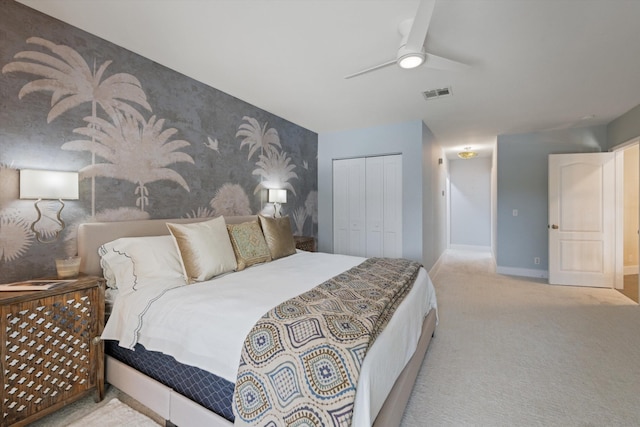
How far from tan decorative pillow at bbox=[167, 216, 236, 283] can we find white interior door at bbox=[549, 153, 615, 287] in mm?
5172

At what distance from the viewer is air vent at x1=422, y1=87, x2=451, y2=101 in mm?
3127

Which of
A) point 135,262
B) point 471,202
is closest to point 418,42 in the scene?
point 135,262

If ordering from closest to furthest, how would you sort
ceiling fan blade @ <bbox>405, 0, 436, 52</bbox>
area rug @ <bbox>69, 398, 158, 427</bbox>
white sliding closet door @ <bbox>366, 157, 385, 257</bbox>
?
ceiling fan blade @ <bbox>405, 0, 436, 52</bbox> → area rug @ <bbox>69, 398, 158, 427</bbox> → white sliding closet door @ <bbox>366, 157, 385, 257</bbox>

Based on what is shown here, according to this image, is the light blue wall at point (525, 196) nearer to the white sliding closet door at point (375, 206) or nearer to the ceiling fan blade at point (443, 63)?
the white sliding closet door at point (375, 206)

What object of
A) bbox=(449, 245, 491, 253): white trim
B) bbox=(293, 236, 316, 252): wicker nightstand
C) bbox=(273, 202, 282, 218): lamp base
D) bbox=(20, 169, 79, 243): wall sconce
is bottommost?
bbox=(449, 245, 491, 253): white trim

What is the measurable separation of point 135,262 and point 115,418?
3.12 feet

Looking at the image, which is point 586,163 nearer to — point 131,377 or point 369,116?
point 369,116

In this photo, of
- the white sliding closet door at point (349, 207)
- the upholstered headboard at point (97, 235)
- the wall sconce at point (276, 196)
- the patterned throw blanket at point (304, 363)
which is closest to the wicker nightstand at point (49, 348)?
the upholstered headboard at point (97, 235)

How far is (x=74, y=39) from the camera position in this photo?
2057mm

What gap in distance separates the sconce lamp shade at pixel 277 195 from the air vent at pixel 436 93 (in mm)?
2211

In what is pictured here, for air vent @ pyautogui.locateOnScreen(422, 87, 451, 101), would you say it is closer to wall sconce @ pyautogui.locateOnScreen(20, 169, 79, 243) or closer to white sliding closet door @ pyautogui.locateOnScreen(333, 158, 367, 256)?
white sliding closet door @ pyautogui.locateOnScreen(333, 158, 367, 256)

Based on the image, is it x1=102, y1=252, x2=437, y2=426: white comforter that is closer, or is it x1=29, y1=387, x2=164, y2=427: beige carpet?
x1=102, y1=252, x2=437, y2=426: white comforter

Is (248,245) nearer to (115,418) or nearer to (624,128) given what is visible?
(115,418)

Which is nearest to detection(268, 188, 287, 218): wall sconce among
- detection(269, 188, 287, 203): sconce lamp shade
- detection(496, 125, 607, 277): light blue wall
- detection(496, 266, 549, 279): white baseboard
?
detection(269, 188, 287, 203): sconce lamp shade
